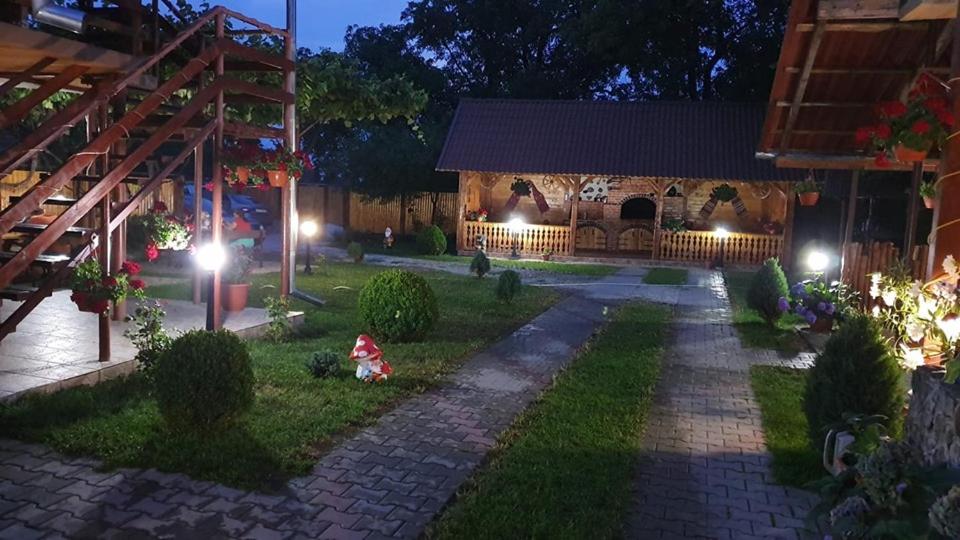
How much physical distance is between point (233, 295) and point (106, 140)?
367 centimetres

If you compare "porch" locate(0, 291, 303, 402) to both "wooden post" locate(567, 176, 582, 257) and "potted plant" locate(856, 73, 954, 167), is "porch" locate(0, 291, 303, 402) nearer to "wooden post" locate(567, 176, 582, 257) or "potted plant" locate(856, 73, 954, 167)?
"potted plant" locate(856, 73, 954, 167)

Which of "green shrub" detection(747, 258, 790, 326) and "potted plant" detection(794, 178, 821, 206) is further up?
"potted plant" detection(794, 178, 821, 206)

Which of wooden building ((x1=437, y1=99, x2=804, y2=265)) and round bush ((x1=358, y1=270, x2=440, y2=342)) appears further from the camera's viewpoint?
wooden building ((x1=437, y1=99, x2=804, y2=265))

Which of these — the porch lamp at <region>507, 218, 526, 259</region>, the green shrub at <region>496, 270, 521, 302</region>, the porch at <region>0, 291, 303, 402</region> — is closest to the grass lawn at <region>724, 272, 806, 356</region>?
the green shrub at <region>496, 270, 521, 302</region>

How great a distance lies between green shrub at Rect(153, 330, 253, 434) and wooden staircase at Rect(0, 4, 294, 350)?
5.00 ft

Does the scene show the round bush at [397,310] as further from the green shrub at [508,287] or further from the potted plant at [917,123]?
the potted plant at [917,123]

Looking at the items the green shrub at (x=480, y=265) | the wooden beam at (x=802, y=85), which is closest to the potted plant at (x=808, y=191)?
the wooden beam at (x=802, y=85)

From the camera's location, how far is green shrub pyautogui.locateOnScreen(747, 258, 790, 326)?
11.5 m

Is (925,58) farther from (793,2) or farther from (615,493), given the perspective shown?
(615,493)

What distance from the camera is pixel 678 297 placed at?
1562cm

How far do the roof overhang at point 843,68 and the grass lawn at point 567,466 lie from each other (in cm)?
349

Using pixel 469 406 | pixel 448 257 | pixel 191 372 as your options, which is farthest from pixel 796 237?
pixel 191 372

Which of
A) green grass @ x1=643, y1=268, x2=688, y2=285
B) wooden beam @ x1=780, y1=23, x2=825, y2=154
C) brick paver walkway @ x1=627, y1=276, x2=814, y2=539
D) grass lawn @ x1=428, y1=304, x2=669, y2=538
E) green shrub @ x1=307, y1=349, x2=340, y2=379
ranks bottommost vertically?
brick paver walkway @ x1=627, y1=276, x2=814, y2=539

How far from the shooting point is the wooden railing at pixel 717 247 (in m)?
22.5
